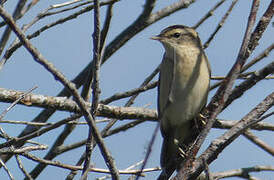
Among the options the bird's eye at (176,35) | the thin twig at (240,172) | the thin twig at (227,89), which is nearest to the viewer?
the thin twig at (227,89)

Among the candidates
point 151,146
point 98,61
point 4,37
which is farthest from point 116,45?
point 151,146

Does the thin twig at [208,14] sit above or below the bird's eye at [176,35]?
above

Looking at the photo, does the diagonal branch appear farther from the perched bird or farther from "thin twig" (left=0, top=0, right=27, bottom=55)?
the perched bird

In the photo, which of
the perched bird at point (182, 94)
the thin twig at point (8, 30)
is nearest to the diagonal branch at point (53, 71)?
the thin twig at point (8, 30)

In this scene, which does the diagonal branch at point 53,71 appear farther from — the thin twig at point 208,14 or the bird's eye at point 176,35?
the bird's eye at point 176,35

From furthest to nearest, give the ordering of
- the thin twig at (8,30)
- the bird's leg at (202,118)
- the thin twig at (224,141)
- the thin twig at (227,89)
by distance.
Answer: the bird's leg at (202,118)
the thin twig at (8,30)
the thin twig at (224,141)
the thin twig at (227,89)

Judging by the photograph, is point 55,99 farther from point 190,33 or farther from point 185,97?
point 190,33

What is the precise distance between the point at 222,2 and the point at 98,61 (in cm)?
270

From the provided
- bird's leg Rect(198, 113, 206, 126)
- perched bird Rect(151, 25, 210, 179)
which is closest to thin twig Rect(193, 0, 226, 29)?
perched bird Rect(151, 25, 210, 179)

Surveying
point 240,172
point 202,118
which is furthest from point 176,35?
point 240,172

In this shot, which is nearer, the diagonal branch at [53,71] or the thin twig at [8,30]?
the diagonal branch at [53,71]

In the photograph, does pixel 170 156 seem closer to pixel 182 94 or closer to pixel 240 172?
pixel 182 94

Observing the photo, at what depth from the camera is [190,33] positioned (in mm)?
5668

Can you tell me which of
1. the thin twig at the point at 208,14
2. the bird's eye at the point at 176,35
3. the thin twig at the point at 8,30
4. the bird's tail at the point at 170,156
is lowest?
the bird's tail at the point at 170,156
